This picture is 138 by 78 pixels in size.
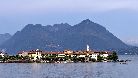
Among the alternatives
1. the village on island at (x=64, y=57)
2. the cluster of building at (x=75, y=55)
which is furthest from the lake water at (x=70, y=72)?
the cluster of building at (x=75, y=55)

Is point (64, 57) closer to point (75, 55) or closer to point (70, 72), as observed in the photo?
point (75, 55)

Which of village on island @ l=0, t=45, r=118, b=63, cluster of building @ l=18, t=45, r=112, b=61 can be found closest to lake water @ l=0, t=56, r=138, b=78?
village on island @ l=0, t=45, r=118, b=63

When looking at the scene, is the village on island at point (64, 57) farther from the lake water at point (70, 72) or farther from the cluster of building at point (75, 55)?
the lake water at point (70, 72)

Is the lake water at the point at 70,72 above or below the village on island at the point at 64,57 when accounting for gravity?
below

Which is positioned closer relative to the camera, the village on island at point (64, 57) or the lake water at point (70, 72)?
the lake water at point (70, 72)

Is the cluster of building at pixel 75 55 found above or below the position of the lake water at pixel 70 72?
above

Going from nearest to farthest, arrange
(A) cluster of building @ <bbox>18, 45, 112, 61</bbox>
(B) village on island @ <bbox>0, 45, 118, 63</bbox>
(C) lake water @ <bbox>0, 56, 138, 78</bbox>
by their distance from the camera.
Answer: (C) lake water @ <bbox>0, 56, 138, 78</bbox> < (B) village on island @ <bbox>0, 45, 118, 63</bbox> < (A) cluster of building @ <bbox>18, 45, 112, 61</bbox>

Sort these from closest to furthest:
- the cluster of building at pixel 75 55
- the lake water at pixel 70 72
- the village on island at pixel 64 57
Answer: the lake water at pixel 70 72
the village on island at pixel 64 57
the cluster of building at pixel 75 55

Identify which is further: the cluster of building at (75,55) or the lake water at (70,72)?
the cluster of building at (75,55)

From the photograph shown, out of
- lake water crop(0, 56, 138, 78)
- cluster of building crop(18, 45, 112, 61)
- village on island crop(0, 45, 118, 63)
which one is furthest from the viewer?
cluster of building crop(18, 45, 112, 61)

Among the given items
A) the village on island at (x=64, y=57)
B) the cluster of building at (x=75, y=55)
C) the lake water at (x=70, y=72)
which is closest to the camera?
the lake water at (x=70, y=72)

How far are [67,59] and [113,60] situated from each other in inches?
775

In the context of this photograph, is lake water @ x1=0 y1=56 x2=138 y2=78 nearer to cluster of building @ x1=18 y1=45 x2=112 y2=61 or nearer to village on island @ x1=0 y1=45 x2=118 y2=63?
village on island @ x1=0 y1=45 x2=118 y2=63

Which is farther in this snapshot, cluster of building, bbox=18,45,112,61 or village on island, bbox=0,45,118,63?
cluster of building, bbox=18,45,112,61
